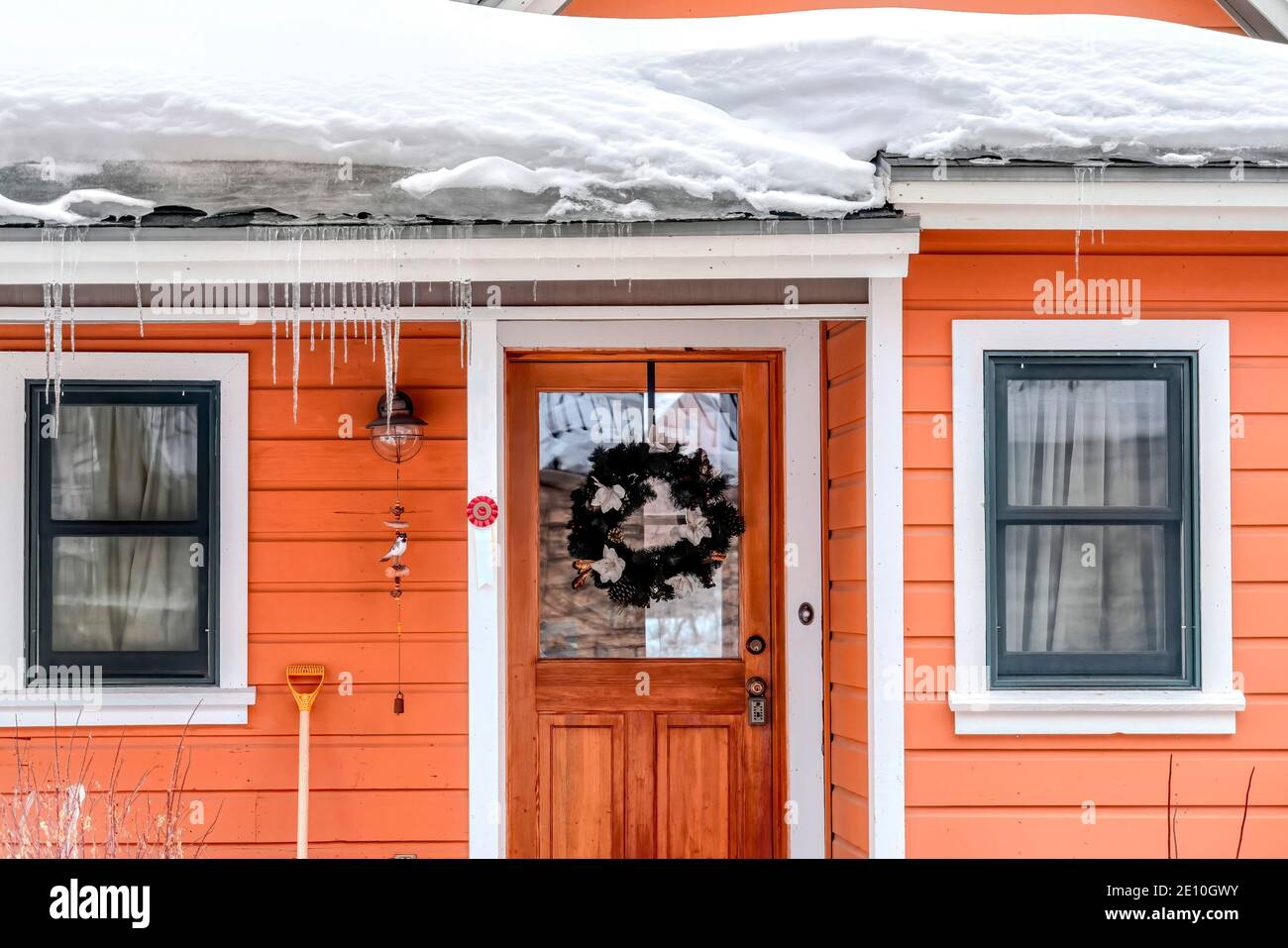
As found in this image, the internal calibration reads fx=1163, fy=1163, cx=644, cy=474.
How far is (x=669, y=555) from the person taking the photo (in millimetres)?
4293

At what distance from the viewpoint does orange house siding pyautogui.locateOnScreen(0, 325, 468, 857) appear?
3.99m

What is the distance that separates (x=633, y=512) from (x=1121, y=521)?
1.67m

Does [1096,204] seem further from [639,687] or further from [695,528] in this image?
[639,687]

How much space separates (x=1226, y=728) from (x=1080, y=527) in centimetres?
73

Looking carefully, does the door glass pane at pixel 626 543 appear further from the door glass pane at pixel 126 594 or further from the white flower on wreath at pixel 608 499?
the door glass pane at pixel 126 594

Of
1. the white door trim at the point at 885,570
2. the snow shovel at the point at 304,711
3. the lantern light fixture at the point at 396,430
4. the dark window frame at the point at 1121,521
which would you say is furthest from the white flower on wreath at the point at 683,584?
the snow shovel at the point at 304,711

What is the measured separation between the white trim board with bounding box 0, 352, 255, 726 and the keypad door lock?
69.2 inches

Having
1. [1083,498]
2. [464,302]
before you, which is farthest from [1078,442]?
[464,302]

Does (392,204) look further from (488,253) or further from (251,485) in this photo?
(251,485)

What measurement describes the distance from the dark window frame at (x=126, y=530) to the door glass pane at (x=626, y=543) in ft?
3.76

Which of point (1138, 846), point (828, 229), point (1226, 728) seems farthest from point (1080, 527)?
point (828, 229)

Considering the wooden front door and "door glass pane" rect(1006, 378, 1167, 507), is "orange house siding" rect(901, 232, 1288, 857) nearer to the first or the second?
"door glass pane" rect(1006, 378, 1167, 507)

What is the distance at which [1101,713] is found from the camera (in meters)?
3.51
